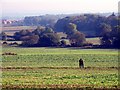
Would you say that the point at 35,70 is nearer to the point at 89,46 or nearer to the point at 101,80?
the point at 101,80

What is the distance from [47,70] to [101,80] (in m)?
7.38

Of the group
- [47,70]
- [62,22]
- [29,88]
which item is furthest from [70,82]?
[62,22]

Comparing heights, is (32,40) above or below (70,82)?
below

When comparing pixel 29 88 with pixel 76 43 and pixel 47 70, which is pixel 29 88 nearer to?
pixel 47 70

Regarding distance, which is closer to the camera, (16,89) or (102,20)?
(16,89)

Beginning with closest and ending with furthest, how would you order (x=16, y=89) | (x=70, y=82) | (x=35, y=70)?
1. (x=16, y=89)
2. (x=70, y=82)
3. (x=35, y=70)

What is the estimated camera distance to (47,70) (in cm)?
3120

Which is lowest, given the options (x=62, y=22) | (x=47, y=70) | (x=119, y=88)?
(x=62, y=22)

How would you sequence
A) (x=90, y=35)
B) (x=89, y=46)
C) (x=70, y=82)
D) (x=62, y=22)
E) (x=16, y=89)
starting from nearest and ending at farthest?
(x=16, y=89) → (x=70, y=82) → (x=89, y=46) → (x=90, y=35) → (x=62, y=22)

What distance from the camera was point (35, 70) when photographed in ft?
102

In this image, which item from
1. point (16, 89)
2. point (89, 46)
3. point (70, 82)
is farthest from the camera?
point (89, 46)

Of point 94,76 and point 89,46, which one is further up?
point 94,76

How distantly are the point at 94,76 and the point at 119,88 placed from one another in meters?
6.65

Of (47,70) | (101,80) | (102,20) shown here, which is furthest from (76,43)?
(101,80)
